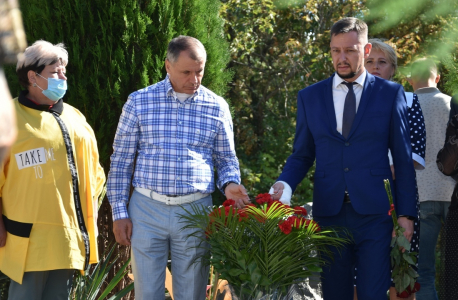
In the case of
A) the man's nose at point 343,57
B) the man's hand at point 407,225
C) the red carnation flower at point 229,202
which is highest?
the man's nose at point 343,57

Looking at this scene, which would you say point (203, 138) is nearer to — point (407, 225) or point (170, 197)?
point (170, 197)

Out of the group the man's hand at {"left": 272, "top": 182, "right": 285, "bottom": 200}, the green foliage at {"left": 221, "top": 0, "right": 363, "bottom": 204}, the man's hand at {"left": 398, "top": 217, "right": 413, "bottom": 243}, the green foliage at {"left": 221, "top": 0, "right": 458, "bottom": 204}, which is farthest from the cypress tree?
the green foliage at {"left": 221, "top": 0, "right": 363, "bottom": 204}

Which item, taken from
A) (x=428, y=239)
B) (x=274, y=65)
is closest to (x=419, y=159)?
(x=428, y=239)

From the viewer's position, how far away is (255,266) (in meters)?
3.09

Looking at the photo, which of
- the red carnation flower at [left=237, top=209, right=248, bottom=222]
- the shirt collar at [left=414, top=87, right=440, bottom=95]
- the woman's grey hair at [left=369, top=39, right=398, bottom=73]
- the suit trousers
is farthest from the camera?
the shirt collar at [left=414, top=87, right=440, bottom=95]

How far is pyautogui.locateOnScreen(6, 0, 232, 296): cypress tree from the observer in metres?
4.88

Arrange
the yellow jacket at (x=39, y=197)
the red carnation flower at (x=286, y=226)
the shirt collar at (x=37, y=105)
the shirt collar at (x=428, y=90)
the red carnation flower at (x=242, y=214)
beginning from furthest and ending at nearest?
the shirt collar at (x=428, y=90), the shirt collar at (x=37, y=105), the yellow jacket at (x=39, y=197), the red carnation flower at (x=242, y=214), the red carnation flower at (x=286, y=226)

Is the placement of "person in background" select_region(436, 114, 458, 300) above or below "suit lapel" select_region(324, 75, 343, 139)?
below

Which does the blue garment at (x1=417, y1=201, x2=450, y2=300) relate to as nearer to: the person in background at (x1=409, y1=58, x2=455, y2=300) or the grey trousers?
the person in background at (x1=409, y1=58, x2=455, y2=300)

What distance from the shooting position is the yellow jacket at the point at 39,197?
3.50m

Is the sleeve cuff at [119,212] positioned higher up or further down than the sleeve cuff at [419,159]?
further down

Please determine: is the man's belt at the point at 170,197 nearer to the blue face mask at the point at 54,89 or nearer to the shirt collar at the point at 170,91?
the shirt collar at the point at 170,91

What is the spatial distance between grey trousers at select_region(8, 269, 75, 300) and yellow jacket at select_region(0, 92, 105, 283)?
0.07m

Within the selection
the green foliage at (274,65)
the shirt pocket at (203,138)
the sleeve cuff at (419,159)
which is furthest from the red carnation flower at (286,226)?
the green foliage at (274,65)
